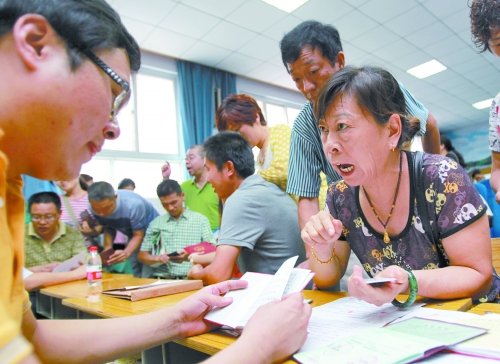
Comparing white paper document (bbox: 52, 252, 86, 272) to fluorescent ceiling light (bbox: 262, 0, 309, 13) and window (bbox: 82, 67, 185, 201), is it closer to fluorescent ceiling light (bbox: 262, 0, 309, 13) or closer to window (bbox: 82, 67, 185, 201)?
window (bbox: 82, 67, 185, 201)

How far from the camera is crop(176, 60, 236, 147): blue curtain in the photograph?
16.6 ft

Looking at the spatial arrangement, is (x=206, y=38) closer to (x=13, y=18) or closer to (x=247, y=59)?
(x=247, y=59)

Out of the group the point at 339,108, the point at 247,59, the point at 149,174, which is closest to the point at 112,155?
the point at 149,174

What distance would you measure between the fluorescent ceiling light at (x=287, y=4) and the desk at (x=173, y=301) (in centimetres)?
341

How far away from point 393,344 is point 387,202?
22.3 inches

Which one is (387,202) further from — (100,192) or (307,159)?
(100,192)

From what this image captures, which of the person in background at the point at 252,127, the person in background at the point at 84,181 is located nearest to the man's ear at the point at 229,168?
the person in background at the point at 252,127

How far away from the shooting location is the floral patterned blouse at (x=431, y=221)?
0.94 meters

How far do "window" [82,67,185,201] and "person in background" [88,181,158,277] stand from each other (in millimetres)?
1580

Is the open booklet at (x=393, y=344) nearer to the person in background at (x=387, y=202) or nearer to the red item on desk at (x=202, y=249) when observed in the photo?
the person in background at (x=387, y=202)

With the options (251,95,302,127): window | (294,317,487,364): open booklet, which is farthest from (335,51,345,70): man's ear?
(251,95,302,127): window

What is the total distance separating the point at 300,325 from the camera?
0.65 m

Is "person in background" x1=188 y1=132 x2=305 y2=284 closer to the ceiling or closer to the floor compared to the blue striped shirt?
closer to the floor

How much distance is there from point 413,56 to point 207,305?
227 inches
